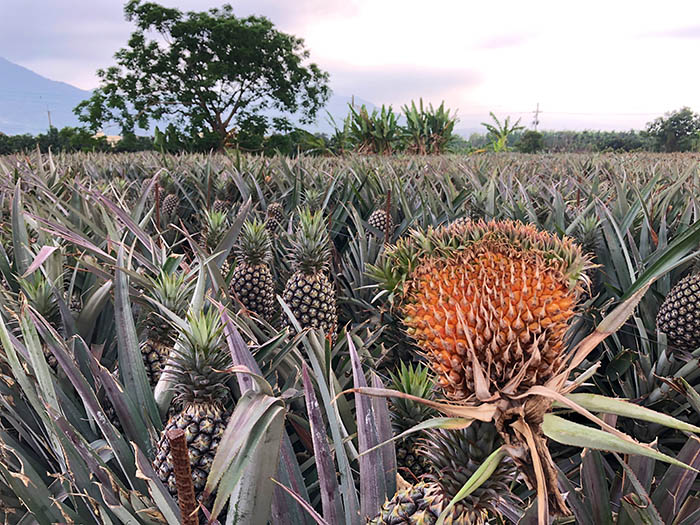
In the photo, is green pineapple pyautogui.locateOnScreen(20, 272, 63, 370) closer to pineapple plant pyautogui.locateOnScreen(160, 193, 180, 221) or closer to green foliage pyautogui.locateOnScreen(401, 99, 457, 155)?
pineapple plant pyautogui.locateOnScreen(160, 193, 180, 221)

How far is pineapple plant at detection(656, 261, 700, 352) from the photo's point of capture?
1.17m

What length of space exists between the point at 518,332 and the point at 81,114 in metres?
24.0

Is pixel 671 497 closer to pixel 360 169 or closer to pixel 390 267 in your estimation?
pixel 390 267

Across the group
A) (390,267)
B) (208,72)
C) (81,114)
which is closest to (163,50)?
(208,72)

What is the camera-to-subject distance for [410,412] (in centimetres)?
91

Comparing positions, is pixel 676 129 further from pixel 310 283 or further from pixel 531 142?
pixel 310 283

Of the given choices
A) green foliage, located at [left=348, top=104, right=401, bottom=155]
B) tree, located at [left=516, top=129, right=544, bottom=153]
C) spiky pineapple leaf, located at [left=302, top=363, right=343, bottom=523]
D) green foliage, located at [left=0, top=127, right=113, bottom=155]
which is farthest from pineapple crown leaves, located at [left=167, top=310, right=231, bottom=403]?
tree, located at [left=516, top=129, right=544, bottom=153]

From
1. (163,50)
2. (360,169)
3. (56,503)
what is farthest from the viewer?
(163,50)

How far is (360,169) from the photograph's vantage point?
2.66 m

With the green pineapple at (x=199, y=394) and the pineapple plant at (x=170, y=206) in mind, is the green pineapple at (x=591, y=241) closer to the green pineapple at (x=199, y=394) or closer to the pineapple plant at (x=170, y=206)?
the green pineapple at (x=199, y=394)

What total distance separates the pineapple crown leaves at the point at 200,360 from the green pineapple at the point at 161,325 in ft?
0.48

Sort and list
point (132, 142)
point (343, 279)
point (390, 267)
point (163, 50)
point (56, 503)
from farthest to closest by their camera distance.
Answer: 1. point (163, 50)
2. point (132, 142)
3. point (343, 279)
4. point (390, 267)
5. point (56, 503)

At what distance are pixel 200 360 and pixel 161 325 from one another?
30cm

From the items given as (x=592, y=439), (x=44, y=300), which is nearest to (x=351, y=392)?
(x=592, y=439)
